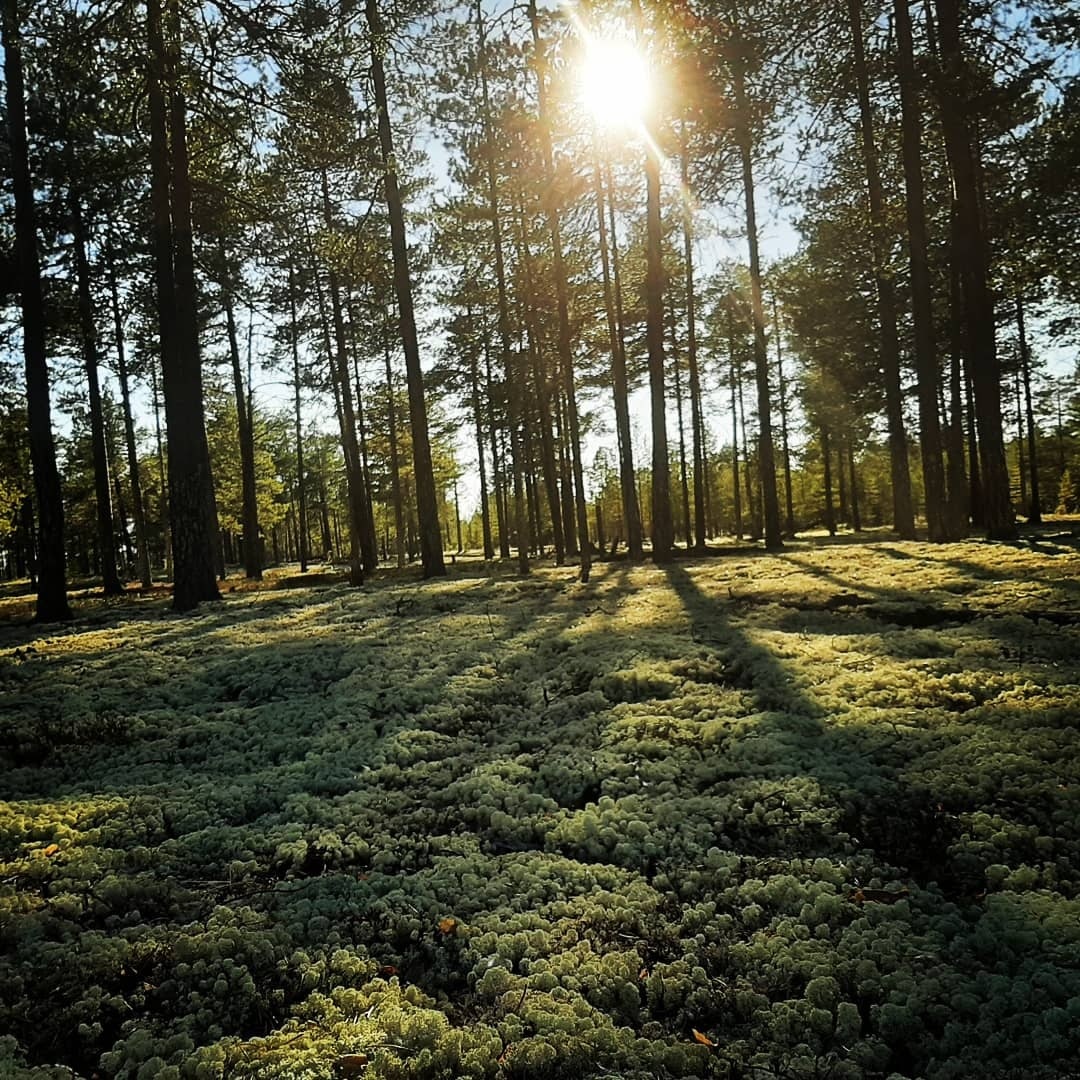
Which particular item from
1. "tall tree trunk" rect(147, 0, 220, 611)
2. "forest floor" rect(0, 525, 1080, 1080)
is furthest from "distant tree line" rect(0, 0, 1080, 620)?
"forest floor" rect(0, 525, 1080, 1080)

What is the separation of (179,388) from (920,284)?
15.8 meters

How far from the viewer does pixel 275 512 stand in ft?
171

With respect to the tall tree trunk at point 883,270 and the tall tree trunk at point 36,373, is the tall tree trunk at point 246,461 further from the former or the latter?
the tall tree trunk at point 883,270

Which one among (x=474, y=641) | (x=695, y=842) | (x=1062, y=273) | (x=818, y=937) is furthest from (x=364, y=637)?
(x=1062, y=273)

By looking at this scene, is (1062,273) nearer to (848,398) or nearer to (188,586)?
(848,398)

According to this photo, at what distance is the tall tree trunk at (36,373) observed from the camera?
14047mm

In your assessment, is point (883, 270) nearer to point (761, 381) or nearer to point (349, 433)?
point (761, 381)

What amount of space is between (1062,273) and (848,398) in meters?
15.7

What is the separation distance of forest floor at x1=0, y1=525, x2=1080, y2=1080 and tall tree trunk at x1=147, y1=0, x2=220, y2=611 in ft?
19.1

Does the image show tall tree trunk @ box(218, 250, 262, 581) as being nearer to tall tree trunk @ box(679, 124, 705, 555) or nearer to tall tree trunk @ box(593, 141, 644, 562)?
tall tree trunk @ box(593, 141, 644, 562)

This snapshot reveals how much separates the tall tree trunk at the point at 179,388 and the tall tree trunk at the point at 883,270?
14220mm

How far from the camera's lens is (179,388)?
44.6 ft

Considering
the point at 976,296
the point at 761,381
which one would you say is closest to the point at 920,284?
the point at 976,296

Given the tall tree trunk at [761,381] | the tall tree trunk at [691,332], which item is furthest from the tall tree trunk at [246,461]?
the tall tree trunk at [761,381]
